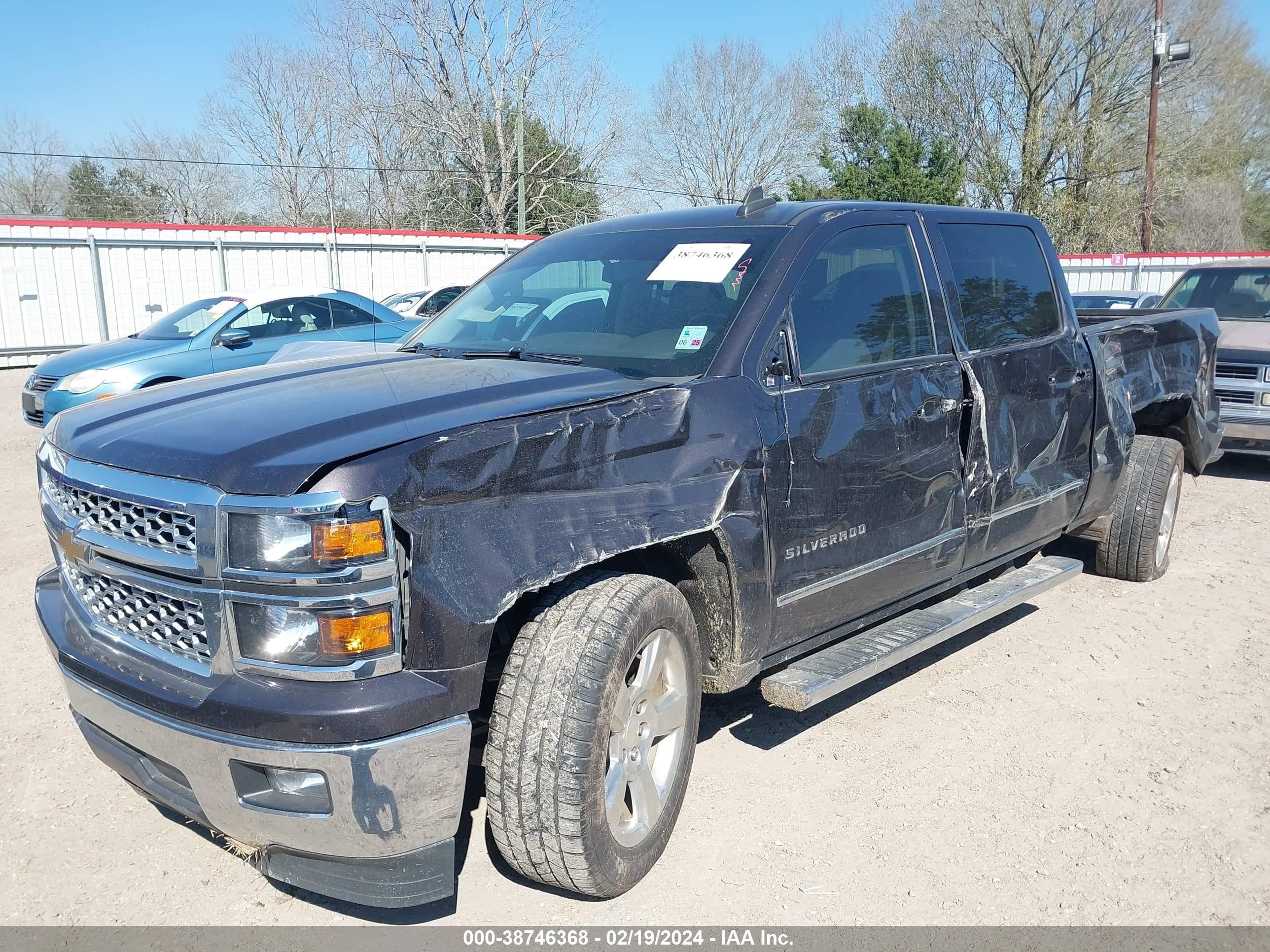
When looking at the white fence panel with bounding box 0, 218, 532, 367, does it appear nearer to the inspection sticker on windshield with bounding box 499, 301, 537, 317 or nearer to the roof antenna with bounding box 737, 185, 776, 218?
the inspection sticker on windshield with bounding box 499, 301, 537, 317

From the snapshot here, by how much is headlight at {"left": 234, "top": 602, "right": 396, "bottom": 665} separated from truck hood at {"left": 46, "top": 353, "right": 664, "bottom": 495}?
11.4 inches

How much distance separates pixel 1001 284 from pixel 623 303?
1938 mm

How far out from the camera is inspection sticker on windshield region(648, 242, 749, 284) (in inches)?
140

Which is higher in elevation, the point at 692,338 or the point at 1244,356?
the point at 692,338

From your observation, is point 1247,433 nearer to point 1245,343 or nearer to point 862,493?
point 1245,343

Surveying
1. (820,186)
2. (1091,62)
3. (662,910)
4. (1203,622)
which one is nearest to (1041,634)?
(1203,622)

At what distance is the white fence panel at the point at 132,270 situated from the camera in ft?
60.9

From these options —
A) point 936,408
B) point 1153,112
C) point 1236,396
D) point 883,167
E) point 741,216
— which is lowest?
point 1236,396

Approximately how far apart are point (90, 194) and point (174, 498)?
44.8 meters

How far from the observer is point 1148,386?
Answer: 5.52 m

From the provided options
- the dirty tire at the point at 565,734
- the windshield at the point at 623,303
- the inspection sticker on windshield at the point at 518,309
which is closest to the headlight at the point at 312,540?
the dirty tire at the point at 565,734

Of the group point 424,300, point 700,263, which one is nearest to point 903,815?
point 700,263

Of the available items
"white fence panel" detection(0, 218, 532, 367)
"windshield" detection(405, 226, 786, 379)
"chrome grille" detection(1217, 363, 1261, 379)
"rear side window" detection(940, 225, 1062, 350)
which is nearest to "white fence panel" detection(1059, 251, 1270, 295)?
"white fence panel" detection(0, 218, 532, 367)

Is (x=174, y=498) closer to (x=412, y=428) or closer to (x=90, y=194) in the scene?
(x=412, y=428)
